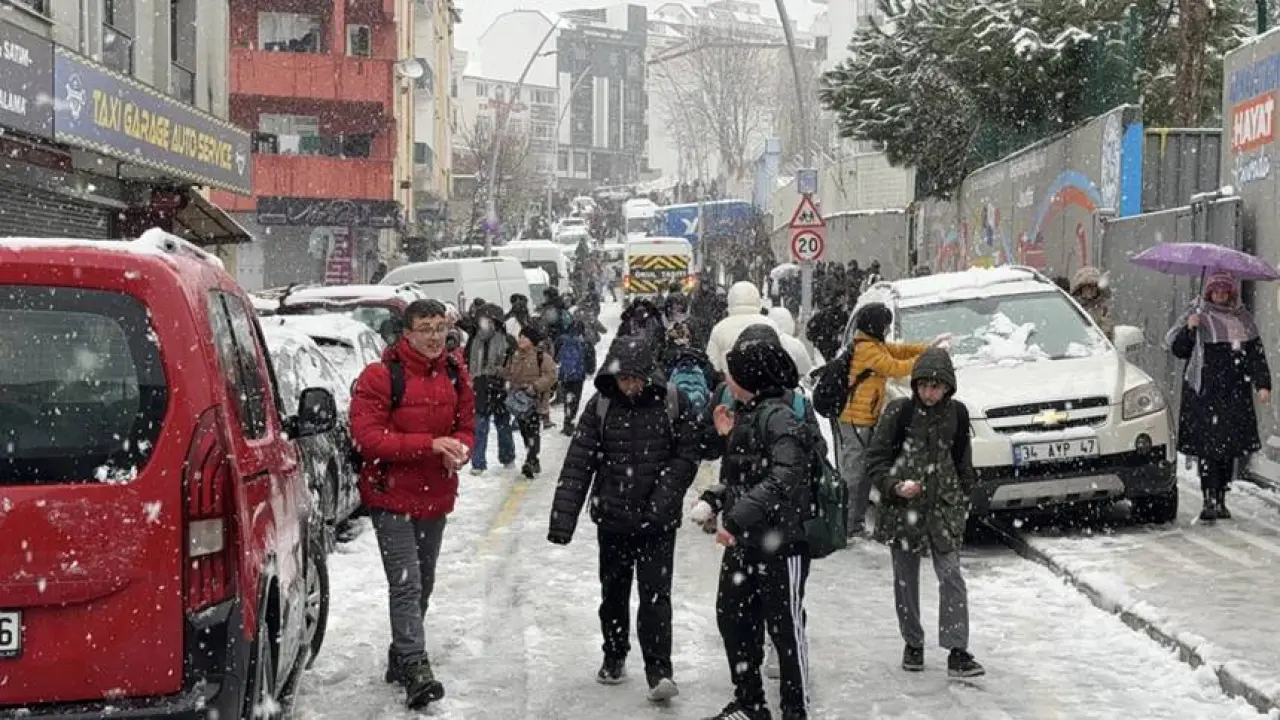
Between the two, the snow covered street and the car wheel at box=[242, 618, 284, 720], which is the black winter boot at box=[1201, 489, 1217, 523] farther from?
the car wheel at box=[242, 618, 284, 720]

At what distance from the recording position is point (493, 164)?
40.7 meters

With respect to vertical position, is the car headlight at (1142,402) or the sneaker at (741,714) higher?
the car headlight at (1142,402)

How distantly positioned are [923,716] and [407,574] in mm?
2277

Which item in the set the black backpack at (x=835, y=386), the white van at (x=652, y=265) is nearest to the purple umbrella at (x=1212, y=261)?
the black backpack at (x=835, y=386)

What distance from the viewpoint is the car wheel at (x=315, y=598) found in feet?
23.4

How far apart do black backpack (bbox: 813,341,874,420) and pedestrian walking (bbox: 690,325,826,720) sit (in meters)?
4.27

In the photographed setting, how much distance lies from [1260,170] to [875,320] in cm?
433

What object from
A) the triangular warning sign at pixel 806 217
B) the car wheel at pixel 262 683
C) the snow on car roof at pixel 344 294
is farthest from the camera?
the triangular warning sign at pixel 806 217

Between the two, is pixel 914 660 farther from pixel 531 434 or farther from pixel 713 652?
pixel 531 434

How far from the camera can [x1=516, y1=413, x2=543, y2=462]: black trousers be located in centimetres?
1653

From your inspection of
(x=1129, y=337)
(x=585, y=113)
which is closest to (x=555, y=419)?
(x=1129, y=337)

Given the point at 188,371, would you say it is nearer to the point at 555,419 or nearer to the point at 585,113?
the point at 555,419

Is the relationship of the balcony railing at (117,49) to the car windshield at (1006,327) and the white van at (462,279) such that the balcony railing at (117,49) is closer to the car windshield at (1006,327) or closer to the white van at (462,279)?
the white van at (462,279)

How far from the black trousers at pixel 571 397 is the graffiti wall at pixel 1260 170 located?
9.07 metres
